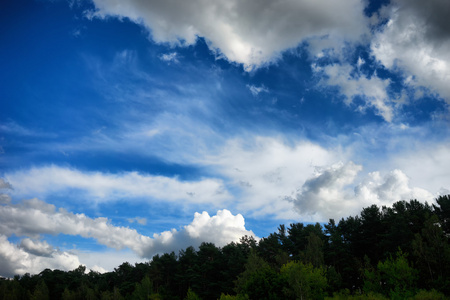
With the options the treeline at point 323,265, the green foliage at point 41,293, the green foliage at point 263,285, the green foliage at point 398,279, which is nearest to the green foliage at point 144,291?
the treeline at point 323,265

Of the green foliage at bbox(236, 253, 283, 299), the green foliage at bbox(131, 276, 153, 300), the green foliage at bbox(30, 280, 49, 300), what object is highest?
the green foliage at bbox(236, 253, 283, 299)

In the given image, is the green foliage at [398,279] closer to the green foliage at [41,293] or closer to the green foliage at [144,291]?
the green foliage at [144,291]

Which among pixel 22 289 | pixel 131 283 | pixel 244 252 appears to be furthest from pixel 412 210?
pixel 22 289

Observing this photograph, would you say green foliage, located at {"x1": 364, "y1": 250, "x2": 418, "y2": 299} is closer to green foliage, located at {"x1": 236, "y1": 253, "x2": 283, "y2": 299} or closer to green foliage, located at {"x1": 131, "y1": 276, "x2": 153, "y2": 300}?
green foliage, located at {"x1": 236, "y1": 253, "x2": 283, "y2": 299}

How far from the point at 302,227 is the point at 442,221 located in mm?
37142

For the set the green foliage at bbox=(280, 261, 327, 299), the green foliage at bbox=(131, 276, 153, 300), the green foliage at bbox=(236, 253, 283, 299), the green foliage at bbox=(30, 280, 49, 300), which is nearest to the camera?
the green foliage at bbox=(280, 261, 327, 299)

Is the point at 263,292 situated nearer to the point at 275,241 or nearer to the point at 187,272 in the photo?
the point at 275,241

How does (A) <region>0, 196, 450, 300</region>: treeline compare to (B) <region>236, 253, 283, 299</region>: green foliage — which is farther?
(B) <region>236, 253, 283, 299</region>: green foliage

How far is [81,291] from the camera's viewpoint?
12225 cm

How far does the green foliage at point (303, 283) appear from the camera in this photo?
49.4m

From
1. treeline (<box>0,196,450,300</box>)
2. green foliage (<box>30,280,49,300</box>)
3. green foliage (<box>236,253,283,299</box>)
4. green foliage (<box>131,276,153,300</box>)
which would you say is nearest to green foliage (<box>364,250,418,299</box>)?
treeline (<box>0,196,450,300</box>)

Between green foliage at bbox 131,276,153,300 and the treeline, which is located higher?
the treeline

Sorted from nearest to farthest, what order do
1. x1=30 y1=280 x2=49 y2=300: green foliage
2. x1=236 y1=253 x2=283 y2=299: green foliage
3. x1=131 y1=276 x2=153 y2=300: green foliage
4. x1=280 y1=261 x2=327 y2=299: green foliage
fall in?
x1=280 y1=261 x2=327 y2=299: green foliage → x1=236 y1=253 x2=283 y2=299: green foliage → x1=131 y1=276 x2=153 y2=300: green foliage → x1=30 y1=280 x2=49 y2=300: green foliage

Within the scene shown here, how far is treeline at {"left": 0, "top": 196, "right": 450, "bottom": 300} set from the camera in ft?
166
